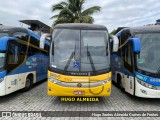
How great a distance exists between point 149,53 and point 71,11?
16.7 meters

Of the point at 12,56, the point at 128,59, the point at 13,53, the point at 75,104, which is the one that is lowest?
the point at 75,104

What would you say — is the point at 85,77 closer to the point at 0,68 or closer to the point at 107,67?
the point at 107,67

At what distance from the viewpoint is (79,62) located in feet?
23.4

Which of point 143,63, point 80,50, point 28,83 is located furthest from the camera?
point 28,83

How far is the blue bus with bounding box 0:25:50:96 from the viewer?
24.6 ft

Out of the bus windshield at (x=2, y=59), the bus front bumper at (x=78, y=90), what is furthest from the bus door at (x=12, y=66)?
the bus front bumper at (x=78, y=90)

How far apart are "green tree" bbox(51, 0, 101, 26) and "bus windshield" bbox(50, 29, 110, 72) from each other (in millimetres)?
14868

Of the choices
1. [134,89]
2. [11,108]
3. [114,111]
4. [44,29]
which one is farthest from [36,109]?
[44,29]

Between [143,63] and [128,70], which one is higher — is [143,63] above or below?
above

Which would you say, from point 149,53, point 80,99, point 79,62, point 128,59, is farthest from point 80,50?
point 149,53

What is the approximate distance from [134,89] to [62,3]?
711 inches

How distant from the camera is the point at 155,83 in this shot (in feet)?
23.6

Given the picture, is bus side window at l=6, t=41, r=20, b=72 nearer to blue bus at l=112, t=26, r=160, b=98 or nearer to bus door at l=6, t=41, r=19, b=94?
bus door at l=6, t=41, r=19, b=94

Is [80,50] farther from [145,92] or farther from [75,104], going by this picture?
[145,92]
